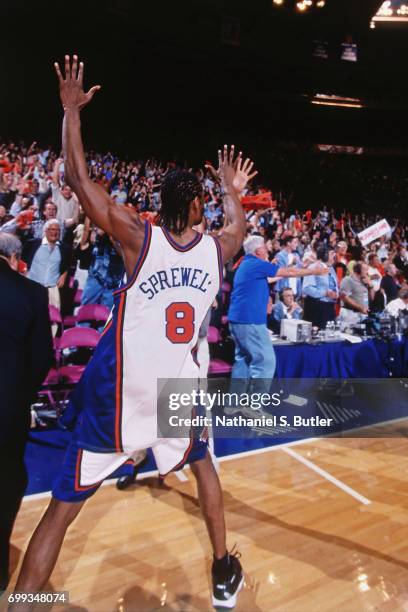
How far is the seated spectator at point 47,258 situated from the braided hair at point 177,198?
11.8ft

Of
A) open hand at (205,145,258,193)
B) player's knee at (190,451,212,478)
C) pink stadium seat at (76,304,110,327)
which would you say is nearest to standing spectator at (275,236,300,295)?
pink stadium seat at (76,304,110,327)

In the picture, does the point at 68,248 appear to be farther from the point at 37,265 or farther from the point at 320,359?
the point at 320,359

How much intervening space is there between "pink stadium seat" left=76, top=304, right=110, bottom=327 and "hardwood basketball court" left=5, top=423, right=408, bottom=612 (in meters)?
2.43

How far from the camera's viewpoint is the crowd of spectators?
5086 mm

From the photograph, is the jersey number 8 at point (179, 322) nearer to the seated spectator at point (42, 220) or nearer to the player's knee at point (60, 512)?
the player's knee at point (60, 512)

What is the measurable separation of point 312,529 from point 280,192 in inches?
240

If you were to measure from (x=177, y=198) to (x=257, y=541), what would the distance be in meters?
1.81

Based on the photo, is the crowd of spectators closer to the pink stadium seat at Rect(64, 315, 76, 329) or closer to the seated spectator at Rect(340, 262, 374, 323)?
the seated spectator at Rect(340, 262, 374, 323)

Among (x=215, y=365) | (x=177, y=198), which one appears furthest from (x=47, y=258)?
(x=177, y=198)

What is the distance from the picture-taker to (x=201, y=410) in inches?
71.2

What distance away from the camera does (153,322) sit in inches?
63.6

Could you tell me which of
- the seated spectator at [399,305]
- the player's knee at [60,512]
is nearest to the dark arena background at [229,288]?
the player's knee at [60,512]

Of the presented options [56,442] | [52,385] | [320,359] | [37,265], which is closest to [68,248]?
[37,265]

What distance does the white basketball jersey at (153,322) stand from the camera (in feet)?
5.21
